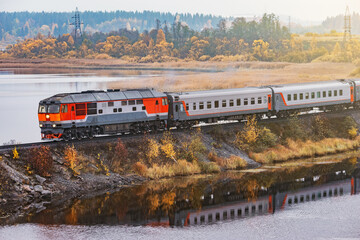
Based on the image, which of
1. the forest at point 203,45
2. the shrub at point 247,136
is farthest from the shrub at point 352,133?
the forest at point 203,45

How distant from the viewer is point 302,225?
39062 millimetres

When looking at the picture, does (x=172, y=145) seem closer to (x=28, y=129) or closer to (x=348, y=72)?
(x=28, y=129)

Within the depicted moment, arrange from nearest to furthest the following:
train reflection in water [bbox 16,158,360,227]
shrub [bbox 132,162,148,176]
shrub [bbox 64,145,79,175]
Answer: train reflection in water [bbox 16,158,360,227], shrub [bbox 64,145,79,175], shrub [bbox 132,162,148,176]

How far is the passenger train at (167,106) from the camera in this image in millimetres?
47625

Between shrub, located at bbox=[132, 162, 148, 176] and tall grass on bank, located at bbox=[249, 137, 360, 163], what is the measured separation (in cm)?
1197

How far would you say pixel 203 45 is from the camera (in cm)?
11131

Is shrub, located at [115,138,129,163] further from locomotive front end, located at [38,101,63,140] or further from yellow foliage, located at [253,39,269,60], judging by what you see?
yellow foliage, located at [253,39,269,60]

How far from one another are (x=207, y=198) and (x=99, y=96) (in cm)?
1205

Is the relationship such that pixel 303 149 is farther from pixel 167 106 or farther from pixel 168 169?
pixel 168 169

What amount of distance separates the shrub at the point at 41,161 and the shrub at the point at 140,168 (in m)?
7.33

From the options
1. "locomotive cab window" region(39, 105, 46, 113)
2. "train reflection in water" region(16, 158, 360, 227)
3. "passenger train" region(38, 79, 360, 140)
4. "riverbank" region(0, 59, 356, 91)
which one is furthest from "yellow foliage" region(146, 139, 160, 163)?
"riverbank" region(0, 59, 356, 91)

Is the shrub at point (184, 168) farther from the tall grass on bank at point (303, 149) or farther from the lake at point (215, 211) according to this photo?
the tall grass on bank at point (303, 149)

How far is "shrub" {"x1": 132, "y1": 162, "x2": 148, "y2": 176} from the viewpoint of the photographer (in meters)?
49.3

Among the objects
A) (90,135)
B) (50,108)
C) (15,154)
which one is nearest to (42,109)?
(50,108)
